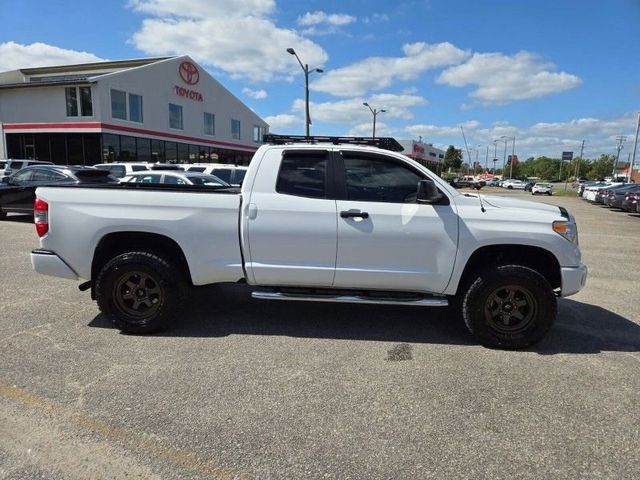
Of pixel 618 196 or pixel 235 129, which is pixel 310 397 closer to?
pixel 618 196

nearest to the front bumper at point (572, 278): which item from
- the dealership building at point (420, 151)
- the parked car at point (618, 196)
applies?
the parked car at point (618, 196)

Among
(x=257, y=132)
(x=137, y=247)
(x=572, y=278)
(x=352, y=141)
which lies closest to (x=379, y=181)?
(x=352, y=141)

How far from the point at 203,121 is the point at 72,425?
38.6 m

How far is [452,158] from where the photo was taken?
121 meters

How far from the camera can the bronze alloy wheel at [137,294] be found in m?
4.80

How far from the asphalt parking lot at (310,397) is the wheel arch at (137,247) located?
2.21 ft

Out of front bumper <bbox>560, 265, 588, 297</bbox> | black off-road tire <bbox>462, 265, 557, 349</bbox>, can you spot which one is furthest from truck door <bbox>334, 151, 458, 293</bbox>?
front bumper <bbox>560, 265, 588, 297</bbox>

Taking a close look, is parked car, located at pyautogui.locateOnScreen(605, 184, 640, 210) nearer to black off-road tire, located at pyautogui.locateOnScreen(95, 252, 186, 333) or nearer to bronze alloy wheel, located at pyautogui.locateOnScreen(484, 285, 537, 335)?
bronze alloy wheel, located at pyautogui.locateOnScreen(484, 285, 537, 335)

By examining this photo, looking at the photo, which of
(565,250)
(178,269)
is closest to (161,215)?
(178,269)

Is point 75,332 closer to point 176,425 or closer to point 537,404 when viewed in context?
point 176,425

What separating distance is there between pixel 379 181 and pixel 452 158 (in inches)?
4833

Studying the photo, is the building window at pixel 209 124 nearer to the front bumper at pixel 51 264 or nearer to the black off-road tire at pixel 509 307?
the front bumper at pixel 51 264

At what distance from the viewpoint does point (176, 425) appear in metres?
3.18

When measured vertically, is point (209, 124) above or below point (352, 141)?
above
